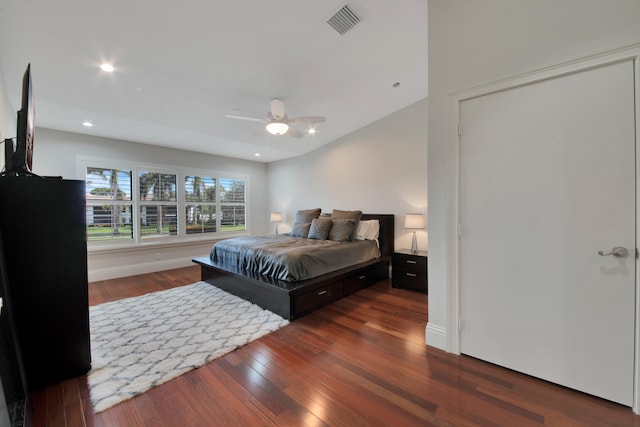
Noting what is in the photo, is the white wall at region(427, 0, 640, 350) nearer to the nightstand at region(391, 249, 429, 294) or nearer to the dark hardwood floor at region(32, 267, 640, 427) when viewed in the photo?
the dark hardwood floor at region(32, 267, 640, 427)

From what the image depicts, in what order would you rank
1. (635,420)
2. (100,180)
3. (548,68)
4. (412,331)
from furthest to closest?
(100,180) < (412,331) < (548,68) < (635,420)

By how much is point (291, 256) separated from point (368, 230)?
1.77 meters

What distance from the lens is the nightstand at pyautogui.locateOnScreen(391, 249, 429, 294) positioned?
3.54 m

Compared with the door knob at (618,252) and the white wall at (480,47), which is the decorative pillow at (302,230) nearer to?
the white wall at (480,47)

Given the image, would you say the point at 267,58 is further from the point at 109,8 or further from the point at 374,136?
the point at 374,136

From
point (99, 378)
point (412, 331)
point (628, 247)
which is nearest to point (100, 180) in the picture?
point (99, 378)

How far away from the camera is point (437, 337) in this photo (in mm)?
2152

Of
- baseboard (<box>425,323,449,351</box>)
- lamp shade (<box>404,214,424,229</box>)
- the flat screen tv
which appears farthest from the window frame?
baseboard (<box>425,323,449,351</box>)

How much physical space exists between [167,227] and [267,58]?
410 cm

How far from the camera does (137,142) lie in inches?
188

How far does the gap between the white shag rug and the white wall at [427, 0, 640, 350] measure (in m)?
1.66

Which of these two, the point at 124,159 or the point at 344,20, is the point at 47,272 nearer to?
the point at 344,20

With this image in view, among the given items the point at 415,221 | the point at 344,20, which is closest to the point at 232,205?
the point at 415,221

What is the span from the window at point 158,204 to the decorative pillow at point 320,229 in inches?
109
